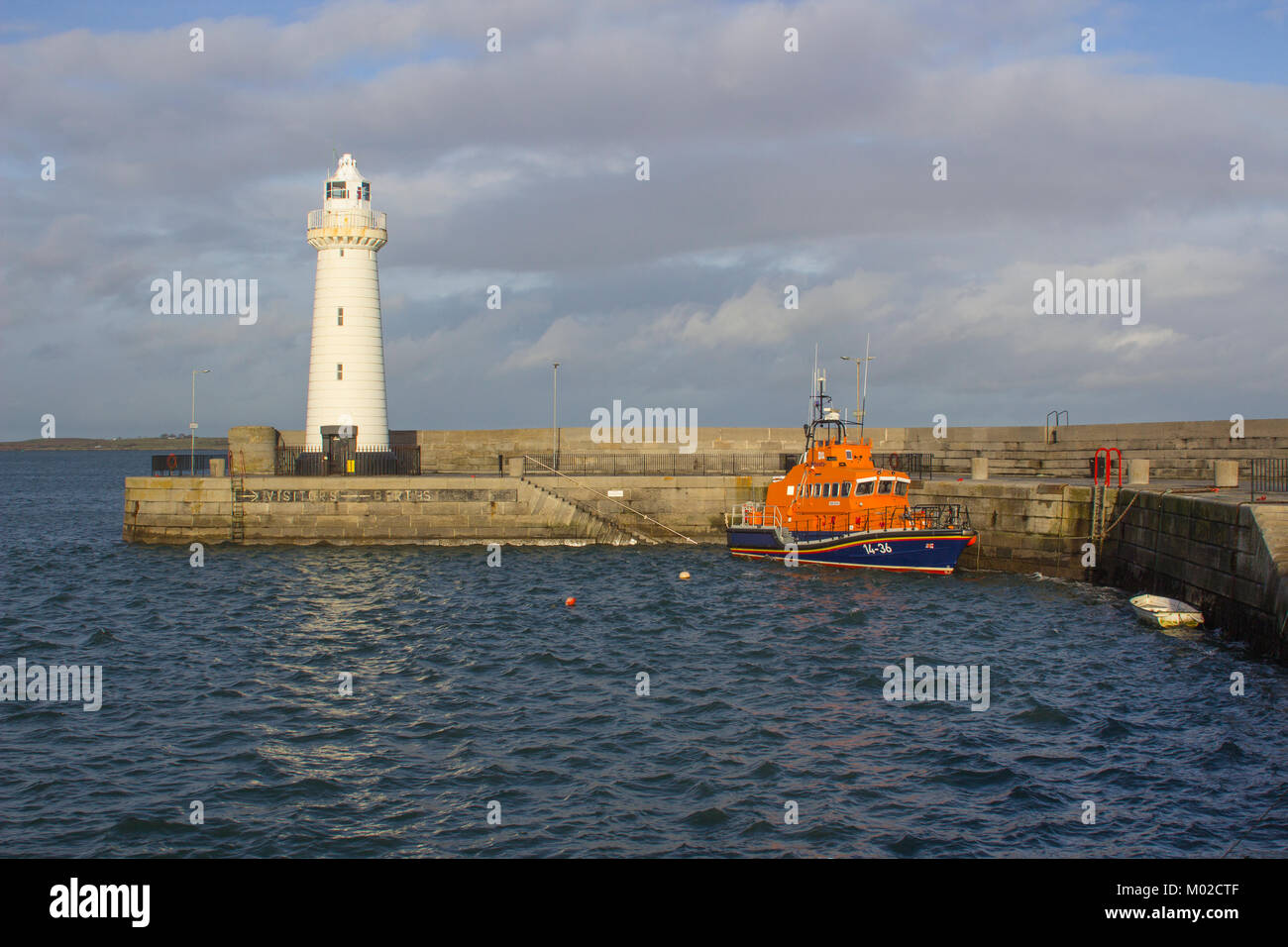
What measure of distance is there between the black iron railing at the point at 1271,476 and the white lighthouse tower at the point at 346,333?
28293 mm

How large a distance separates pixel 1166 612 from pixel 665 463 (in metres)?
23.9

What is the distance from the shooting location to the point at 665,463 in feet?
137

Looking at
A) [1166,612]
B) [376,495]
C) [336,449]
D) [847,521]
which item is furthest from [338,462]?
[1166,612]

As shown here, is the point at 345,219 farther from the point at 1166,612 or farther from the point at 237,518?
the point at 1166,612

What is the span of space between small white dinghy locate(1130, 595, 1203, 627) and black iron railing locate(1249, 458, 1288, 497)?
561 centimetres

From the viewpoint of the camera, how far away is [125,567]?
30.3 meters

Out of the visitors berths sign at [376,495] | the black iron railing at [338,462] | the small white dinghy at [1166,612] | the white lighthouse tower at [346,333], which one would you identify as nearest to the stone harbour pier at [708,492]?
the visitors berths sign at [376,495]

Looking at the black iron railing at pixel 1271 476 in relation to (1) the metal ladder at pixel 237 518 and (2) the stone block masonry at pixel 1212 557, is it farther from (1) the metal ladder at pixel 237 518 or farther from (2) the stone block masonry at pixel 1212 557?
(1) the metal ladder at pixel 237 518

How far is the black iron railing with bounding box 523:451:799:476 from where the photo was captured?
134ft

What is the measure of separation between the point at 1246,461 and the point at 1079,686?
19.8 metres

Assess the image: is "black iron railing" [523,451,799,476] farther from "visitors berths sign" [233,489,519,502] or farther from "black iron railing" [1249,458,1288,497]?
"black iron railing" [1249,458,1288,497]

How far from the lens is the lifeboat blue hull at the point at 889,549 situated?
89.8 ft
